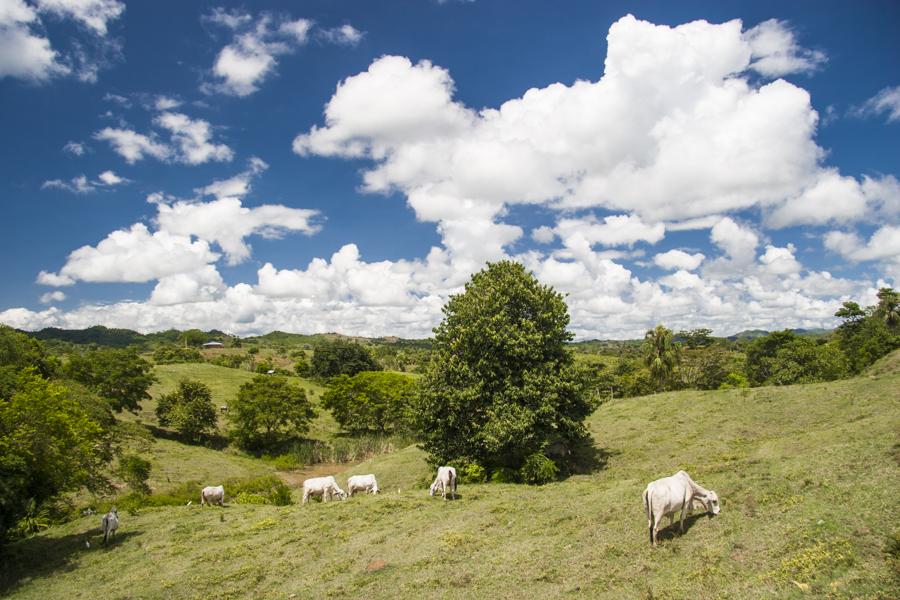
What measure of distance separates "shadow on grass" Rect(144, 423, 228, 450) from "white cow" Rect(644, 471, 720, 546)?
233ft

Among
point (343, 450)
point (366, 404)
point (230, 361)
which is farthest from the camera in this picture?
point (230, 361)

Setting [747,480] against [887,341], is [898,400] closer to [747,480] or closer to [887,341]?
[747,480]

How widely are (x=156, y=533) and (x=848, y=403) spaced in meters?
45.4

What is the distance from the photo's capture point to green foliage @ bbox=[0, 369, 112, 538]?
20453 mm

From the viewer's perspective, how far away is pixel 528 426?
1148 inches

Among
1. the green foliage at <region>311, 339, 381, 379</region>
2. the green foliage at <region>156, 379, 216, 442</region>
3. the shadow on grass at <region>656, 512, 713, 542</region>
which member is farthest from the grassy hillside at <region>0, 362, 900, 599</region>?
the green foliage at <region>311, 339, 381, 379</region>

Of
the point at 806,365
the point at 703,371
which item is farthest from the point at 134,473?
the point at 806,365

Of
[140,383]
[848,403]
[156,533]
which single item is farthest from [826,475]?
[140,383]

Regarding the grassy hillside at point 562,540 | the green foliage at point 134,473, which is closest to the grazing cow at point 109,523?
the grassy hillside at point 562,540

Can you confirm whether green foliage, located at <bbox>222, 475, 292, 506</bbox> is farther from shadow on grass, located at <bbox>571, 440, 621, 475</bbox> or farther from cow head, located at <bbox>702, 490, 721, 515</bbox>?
cow head, located at <bbox>702, 490, 721, 515</bbox>

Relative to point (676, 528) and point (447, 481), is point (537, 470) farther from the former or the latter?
point (676, 528)

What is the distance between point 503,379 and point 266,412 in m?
51.9

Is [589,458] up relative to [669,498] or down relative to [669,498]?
down

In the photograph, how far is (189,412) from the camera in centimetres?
6775
